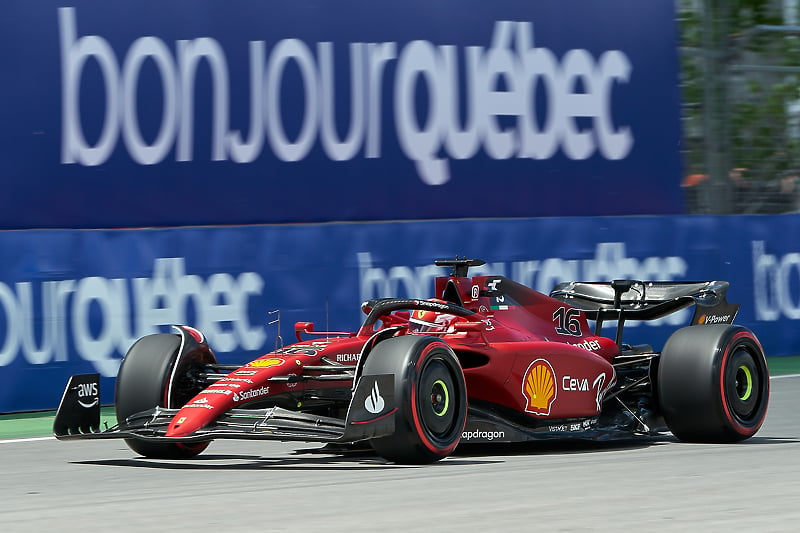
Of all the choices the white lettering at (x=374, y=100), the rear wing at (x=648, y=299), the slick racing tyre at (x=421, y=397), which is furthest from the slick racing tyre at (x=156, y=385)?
the white lettering at (x=374, y=100)

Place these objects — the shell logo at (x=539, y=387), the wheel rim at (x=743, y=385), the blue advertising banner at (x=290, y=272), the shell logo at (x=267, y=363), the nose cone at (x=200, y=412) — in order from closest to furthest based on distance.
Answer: the nose cone at (x=200, y=412)
the shell logo at (x=267, y=363)
the shell logo at (x=539, y=387)
the wheel rim at (x=743, y=385)
the blue advertising banner at (x=290, y=272)

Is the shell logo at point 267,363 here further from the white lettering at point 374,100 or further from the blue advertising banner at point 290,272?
the white lettering at point 374,100

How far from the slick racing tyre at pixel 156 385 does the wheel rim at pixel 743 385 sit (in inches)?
124

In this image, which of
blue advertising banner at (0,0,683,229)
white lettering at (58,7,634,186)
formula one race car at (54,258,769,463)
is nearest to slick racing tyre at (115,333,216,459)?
formula one race car at (54,258,769,463)

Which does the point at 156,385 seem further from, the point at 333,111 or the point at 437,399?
the point at 333,111

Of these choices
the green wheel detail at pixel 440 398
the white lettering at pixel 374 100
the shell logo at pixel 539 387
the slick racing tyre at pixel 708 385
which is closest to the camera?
the green wheel detail at pixel 440 398

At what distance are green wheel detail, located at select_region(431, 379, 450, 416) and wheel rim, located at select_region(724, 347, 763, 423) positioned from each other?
1.99 m

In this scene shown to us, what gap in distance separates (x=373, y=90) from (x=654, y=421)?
5.75 meters

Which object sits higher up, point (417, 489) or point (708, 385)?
point (708, 385)


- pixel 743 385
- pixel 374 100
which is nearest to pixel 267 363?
pixel 743 385

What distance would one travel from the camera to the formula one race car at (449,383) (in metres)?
7.69

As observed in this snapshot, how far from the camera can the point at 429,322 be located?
8797 millimetres

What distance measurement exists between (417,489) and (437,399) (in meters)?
1.03

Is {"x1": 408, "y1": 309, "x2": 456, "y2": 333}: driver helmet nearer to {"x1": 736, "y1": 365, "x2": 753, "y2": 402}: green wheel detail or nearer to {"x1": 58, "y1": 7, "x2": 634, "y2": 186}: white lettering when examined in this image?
{"x1": 736, "y1": 365, "x2": 753, "y2": 402}: green wheel detail
